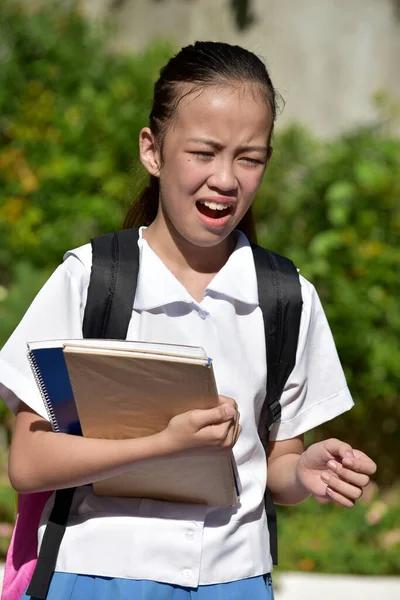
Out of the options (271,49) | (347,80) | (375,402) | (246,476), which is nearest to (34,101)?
(271,49)

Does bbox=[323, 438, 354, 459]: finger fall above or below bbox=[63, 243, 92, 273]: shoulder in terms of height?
below

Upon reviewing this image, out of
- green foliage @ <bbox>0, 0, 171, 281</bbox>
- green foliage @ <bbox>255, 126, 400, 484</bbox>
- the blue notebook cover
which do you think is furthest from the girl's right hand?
green foliage @ <bbox>0, 0, 171, 281</bbox>

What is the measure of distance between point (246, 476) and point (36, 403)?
40 cm

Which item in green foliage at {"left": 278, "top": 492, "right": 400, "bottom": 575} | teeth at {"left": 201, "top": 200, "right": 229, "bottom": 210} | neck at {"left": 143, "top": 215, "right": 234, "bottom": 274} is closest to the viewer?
teeth at {"left": 201, "top": 200, "right": 229, "bottom": 210}

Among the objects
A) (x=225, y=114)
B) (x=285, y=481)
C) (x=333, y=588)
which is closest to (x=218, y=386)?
(x=285, y=481)

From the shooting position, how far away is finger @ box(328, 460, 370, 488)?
5.74 ft

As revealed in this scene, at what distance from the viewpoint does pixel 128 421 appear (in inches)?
65.9

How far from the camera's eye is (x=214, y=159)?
71.4 inches

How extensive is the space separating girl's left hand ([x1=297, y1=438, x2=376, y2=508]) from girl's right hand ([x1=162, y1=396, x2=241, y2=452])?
25cm

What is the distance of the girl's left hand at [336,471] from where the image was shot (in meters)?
1.75

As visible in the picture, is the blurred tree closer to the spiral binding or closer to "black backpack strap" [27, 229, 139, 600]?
"black backpack strap" [27, 229, 139, 600]

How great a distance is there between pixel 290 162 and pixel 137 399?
3.51 metres

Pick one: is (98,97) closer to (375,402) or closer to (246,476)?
(375,402)

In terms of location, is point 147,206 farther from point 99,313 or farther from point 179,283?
point 99,313
